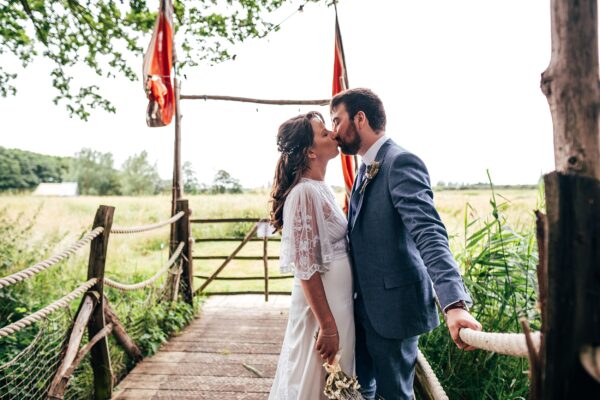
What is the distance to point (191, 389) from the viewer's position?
9.39 ft

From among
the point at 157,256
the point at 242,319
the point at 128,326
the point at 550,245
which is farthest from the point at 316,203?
the point at 157,256

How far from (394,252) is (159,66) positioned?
3.04 m

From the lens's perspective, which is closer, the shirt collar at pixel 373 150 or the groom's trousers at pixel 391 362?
the groom's trousers at pixel 391 362

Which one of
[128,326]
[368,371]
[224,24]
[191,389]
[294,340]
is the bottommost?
[191,389]

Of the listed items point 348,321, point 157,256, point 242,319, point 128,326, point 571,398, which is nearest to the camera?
point 571,398

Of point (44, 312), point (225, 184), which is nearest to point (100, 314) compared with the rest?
point (44, 312)

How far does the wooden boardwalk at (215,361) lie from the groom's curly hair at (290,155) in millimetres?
1610

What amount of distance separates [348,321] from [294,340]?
0.27 meters

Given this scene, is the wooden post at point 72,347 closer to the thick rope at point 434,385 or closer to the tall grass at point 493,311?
the thick rope at point 434,385

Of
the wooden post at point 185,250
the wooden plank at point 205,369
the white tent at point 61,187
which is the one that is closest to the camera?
the wooden plank at point 205,369

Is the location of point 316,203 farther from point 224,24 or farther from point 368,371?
point 224,24

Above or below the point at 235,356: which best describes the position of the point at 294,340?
above

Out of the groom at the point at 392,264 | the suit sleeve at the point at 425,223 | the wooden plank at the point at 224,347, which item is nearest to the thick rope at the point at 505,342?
the suit sleeve at the point at 425,223

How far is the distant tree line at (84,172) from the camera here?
38.2 meters
